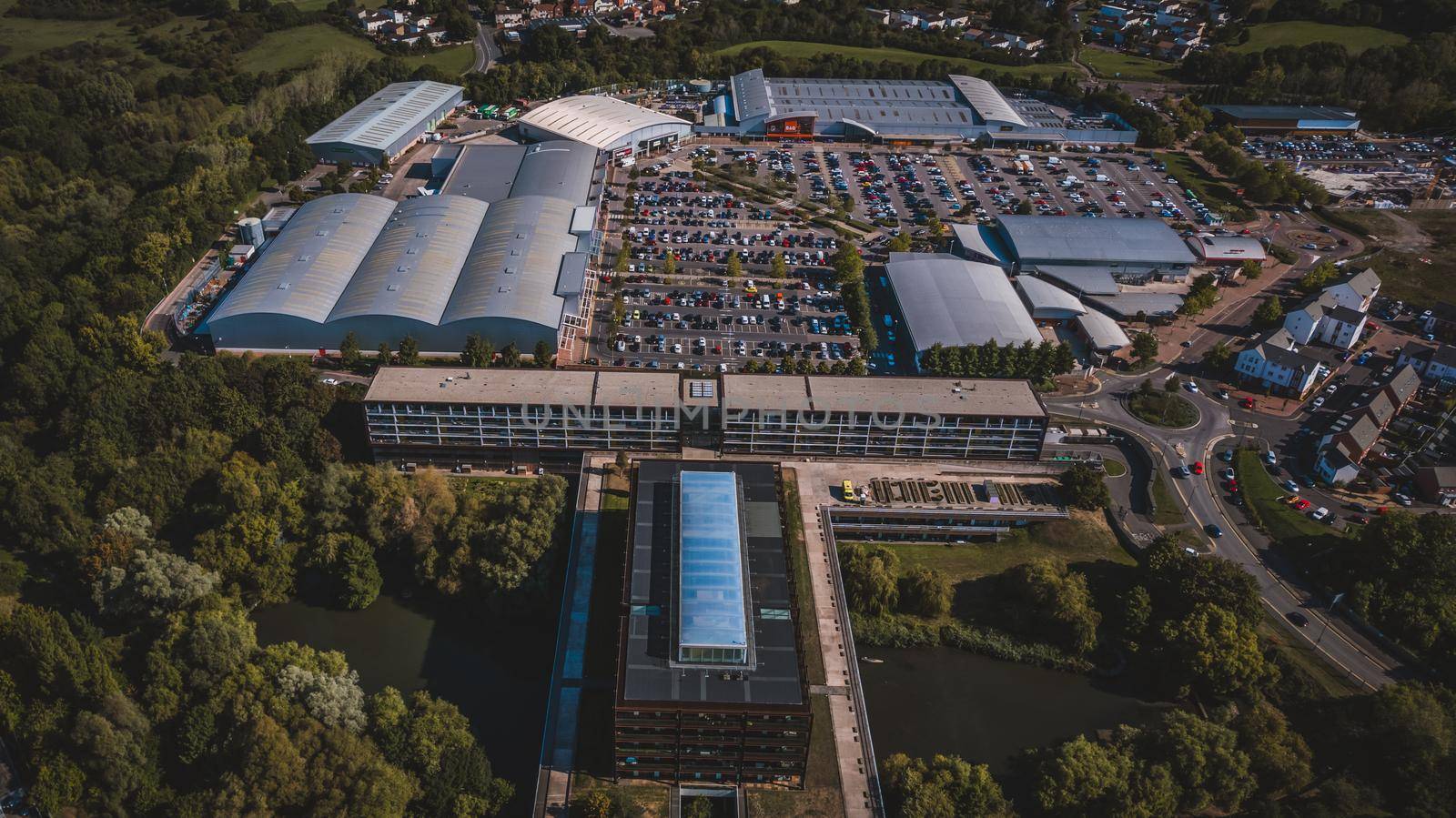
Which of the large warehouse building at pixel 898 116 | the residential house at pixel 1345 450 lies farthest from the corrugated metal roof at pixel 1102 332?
the large warehouse building at pixel 898 116

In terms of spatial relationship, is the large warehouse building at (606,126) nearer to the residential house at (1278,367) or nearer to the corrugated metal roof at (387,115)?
the corrugated metal roof at (387,115)

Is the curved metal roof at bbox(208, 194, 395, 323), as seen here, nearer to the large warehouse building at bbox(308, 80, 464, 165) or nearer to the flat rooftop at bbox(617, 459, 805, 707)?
the large warehouse building at bbox(308, 80, 464, 165)

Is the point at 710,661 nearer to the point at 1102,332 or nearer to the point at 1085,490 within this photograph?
the point at 1085,490

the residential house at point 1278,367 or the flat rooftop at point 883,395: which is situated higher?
the flat rooftop at point 883,395

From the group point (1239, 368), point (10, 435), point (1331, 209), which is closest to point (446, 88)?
point (10, 435)

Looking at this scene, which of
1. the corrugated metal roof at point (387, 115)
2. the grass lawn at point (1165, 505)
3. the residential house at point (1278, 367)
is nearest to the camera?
the grass lawn at point (1165, 505)

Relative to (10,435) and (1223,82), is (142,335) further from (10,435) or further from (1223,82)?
(1223,82)

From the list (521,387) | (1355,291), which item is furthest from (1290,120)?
(521,387)
